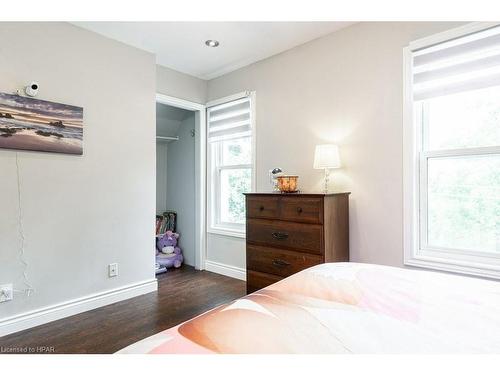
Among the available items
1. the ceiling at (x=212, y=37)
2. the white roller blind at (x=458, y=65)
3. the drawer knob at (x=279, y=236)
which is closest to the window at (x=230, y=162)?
the ceiling at (x=212, y=37)

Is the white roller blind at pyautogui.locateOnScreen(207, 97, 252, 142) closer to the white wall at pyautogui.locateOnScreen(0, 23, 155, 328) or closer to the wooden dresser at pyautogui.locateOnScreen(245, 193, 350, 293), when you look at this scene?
the white wall at pyautogui.locateOnScreen(0, 23, 155, 328)

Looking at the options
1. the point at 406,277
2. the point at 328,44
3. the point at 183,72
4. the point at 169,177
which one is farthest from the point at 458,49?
the point at 169,177

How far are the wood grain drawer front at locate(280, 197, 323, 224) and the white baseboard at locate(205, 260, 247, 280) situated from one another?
4.44 ft

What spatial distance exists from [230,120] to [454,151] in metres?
2.38

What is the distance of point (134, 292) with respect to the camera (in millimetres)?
2961

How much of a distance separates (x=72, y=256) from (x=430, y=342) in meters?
2.72

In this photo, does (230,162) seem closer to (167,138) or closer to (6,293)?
(167,138)

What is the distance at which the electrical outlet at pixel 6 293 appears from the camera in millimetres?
2160

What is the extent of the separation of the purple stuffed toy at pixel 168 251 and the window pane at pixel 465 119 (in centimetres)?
333

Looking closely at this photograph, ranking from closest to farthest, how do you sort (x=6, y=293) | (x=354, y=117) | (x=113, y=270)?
(x=6, y=293), (x=354, y=117), (x=113, y=270)

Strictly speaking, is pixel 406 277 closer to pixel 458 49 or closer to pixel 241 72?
pixel 458 49

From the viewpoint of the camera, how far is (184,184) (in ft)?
14.1

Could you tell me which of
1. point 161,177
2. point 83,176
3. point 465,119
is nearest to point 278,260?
point 465,119
